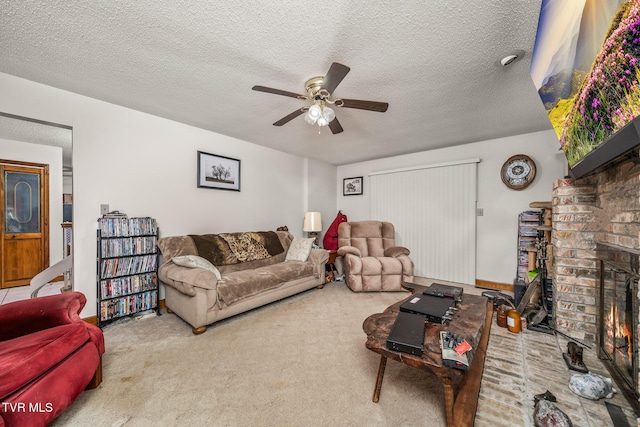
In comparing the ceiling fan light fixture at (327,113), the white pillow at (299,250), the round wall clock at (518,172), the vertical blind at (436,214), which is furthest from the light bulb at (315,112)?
the round wall clock at (518,172)

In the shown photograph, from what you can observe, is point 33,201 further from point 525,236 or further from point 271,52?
point 525,236

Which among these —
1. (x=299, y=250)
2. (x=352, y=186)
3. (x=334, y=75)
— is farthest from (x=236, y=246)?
(x=352, y=186)

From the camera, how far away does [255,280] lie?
2.72 m

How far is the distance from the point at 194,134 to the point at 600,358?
4.39m

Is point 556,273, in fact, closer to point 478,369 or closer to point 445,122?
point 478,369

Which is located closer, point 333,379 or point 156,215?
point 333,379

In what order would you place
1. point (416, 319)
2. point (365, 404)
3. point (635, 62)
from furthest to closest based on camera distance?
1. point (416, 319)
2. point (365, 404)
3. point (635, 62)

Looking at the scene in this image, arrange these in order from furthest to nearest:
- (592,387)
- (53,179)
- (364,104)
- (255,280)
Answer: (53,179) < (255,280) < (364,104) < (592,387)

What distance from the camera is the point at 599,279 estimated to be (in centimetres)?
175

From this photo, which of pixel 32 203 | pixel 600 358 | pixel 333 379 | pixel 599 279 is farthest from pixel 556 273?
pixel 32 203

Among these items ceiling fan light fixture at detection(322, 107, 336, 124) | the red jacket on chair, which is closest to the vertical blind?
the red jacket on chair

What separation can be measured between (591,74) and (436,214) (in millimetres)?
3268

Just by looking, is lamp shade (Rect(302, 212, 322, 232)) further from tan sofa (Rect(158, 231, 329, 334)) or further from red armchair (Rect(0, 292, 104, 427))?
red armchair (Rect(0, 292, 104, 427))

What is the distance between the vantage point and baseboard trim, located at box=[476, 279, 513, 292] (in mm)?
3556
